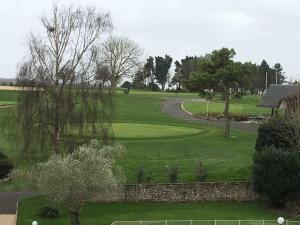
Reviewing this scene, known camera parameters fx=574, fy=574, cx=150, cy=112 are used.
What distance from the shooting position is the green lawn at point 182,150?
40.2 metres

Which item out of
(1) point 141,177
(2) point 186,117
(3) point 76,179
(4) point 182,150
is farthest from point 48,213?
(2) point 186,117

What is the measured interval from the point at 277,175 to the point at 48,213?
46.8ft

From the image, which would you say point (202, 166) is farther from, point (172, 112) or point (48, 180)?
point (172, 112)

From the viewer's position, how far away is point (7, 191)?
3866cm

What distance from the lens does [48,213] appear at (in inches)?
1334

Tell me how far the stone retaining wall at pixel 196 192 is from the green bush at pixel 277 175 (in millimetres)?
A: 1699

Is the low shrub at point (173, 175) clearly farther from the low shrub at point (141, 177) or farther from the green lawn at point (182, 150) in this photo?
the low shrub at point (141, 177)

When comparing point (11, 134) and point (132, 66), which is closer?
point (11, 134)

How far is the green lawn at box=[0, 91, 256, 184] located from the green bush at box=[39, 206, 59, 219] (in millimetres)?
6215

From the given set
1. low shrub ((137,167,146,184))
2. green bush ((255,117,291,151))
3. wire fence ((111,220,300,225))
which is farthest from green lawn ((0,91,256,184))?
wire fence ((111,220,300,225))

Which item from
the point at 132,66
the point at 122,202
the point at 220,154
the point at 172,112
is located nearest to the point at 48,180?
the point at 122,202

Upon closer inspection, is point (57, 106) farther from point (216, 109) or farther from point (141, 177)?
point (216, 109)

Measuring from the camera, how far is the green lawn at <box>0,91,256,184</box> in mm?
Result: 40188

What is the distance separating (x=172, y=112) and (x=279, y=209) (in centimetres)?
5088
